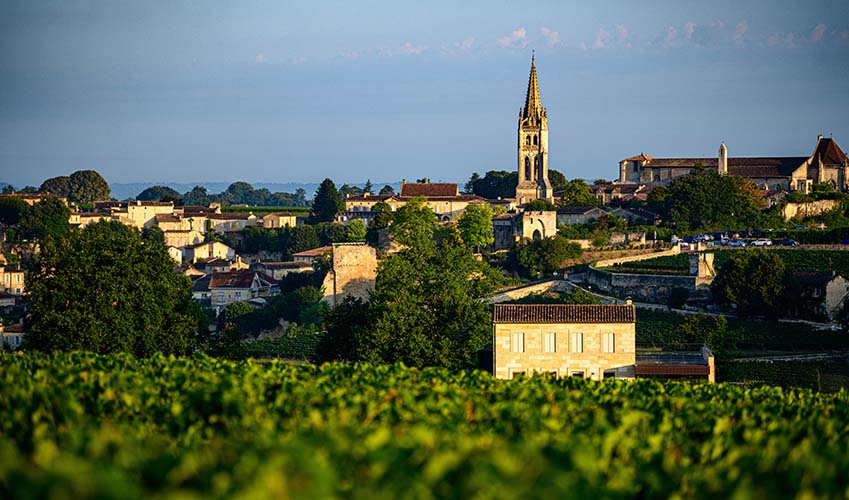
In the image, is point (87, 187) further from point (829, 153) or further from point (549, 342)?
point (549, 342)

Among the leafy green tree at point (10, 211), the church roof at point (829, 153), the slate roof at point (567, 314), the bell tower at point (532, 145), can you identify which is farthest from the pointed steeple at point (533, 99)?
the slate roof at point (567, 314)

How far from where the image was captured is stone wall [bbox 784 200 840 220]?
71.1 m

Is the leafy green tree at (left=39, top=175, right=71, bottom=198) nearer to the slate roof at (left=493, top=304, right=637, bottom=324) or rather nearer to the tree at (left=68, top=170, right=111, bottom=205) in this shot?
the tree at (left=68, top=170, right=111, bottom=205)

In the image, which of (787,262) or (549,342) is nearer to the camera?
(549,342)

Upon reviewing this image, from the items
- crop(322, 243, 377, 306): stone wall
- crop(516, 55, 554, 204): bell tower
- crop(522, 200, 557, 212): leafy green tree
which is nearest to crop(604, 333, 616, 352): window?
crop(322, 243, 377, 306): stone wall

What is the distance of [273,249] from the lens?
296 ft

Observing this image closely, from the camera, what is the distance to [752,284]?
161 ft

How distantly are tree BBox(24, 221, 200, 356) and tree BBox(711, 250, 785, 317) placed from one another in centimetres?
2608

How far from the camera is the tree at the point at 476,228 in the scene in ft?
226

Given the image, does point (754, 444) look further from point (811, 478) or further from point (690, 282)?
point (690, 282)

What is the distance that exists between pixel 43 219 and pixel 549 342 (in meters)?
78.8

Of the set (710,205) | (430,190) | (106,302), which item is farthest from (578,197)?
(106,302)

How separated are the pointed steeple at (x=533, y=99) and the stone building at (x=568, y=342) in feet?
234

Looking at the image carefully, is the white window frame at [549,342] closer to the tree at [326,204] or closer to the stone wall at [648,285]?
the stone wall at [648,285]
